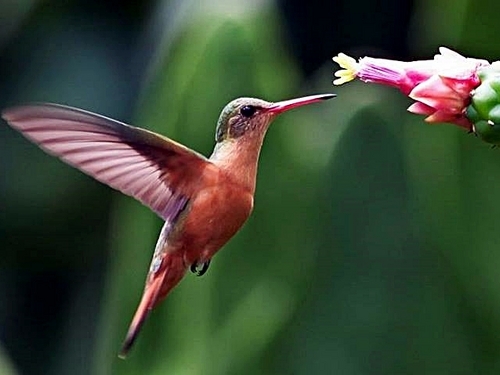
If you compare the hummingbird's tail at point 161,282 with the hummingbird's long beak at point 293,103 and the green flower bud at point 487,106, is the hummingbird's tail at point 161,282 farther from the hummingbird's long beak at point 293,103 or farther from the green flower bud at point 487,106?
the green flower bud at point 487,106

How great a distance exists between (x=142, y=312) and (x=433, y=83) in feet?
1.29

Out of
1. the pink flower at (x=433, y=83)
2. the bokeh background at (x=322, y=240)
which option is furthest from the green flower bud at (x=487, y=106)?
the bokeh background at (x=322, y=240)

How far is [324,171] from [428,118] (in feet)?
4.50

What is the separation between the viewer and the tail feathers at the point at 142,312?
1.13 m

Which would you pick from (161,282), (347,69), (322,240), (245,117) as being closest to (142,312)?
(161,282)

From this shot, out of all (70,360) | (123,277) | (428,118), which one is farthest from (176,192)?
(70,360)

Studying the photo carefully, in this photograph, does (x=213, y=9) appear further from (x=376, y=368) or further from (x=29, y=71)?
(x=376, y=368)

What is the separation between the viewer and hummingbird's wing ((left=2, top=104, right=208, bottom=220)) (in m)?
1.05

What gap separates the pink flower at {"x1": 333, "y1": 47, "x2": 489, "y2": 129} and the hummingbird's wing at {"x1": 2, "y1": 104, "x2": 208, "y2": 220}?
225 mm

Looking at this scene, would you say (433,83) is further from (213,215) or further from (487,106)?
(213,215)

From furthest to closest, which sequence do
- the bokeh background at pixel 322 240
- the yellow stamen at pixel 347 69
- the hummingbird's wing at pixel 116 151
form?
the bokeh background at pixel 322 240, the yellow stamen at pixel 347 69, the hummingbird's wing at pixel 116 151

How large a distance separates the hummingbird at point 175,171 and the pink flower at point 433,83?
Answer: 0.08 metres

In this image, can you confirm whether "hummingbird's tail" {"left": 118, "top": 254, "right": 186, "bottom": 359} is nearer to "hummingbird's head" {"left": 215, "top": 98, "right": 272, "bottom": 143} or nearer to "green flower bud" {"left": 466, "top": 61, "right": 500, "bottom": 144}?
"hummingbird's head" {"left": 215, "top": 98, "right": 272, "bottom": 143}

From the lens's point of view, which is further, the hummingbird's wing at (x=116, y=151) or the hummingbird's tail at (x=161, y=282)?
the hummingbird's tail at (x=161, y=282)
